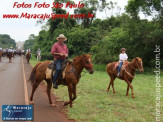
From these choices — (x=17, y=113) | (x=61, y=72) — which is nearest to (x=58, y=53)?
(x=61, y=72)

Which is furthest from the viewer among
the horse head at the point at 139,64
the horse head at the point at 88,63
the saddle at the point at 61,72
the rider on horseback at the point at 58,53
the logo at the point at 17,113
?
the horse head at the point at 139,64

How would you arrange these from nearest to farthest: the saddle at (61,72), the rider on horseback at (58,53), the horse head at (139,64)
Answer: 1. the rider on horseback at (58,53)
2. the saddle at (61,72)
3. the horse head at (139,64)

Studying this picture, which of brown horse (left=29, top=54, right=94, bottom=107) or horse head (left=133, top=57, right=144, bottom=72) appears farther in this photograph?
horse head (left=133, top=57, right=144, bottom=72)

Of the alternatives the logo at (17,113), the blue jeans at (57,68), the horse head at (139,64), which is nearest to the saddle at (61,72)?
the blue jeans at (57,68)

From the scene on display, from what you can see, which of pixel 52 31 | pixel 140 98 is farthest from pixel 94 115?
pixel 52 31

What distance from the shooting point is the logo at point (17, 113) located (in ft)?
19.5

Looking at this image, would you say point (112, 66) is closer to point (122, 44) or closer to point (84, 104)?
point (84, 104)

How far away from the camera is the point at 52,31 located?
40.2 meters

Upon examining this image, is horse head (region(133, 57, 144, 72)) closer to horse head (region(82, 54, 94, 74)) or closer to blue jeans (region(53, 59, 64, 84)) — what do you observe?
horse head (region(82, 54, 94, 74))

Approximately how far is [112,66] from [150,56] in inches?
546

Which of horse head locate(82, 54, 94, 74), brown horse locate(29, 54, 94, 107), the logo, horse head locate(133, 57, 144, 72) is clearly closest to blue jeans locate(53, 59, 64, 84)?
brown horse locate(29, 54, 94, 107)

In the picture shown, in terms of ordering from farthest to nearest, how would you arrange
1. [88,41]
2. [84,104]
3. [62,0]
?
[62,0] < [88,41] < [84,104]

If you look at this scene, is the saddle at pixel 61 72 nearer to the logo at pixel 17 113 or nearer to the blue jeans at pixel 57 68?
the blue jeans at pixel 57 68

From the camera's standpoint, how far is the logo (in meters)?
5.94
